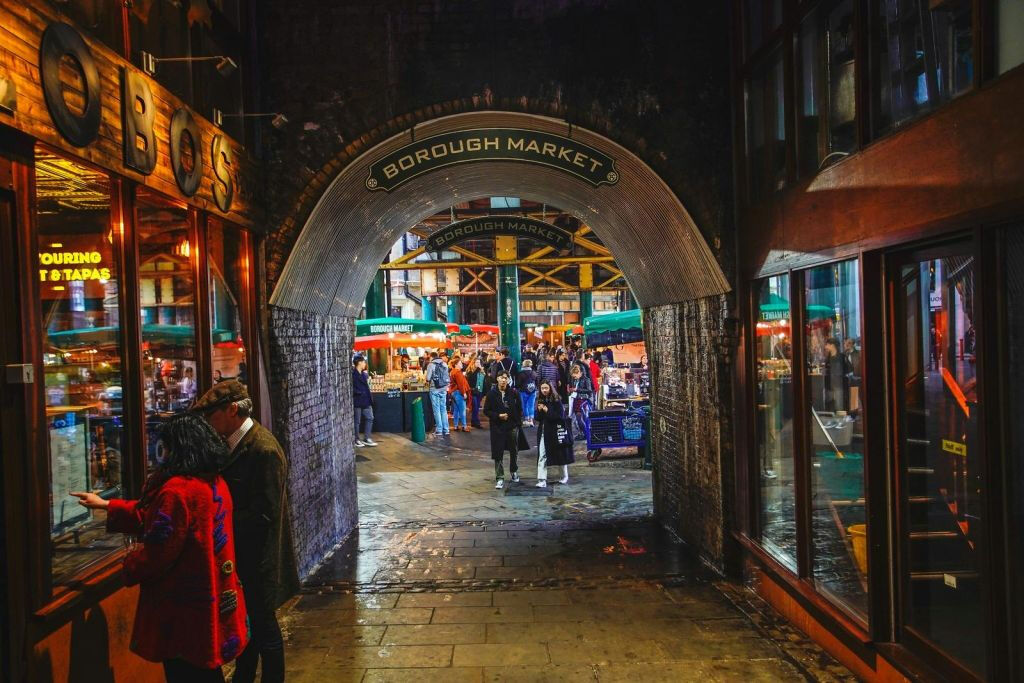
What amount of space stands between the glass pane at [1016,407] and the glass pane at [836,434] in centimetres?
122

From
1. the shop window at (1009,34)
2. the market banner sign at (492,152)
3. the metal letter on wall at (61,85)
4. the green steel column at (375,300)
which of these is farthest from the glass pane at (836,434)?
the green steel column at (375,300)

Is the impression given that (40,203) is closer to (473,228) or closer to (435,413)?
(473,228)

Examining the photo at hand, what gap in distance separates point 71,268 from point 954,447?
4.78 meters

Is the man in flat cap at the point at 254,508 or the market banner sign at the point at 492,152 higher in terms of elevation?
the market banner sign at the point at 492,152

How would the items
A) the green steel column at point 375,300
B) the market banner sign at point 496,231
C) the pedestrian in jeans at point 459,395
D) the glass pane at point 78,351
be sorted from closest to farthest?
the glass pane at point 78,351 < the market banner sign at point 496,231 < the pedestrian in jeans at point 459,395 < the green steel column at point 375,300

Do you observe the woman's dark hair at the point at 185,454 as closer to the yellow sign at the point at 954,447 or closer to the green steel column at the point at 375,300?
the yellow sign at the point at 954,447

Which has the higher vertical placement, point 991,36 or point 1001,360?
point 991,36

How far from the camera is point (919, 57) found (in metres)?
3.82

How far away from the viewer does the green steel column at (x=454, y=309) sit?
44312 mm

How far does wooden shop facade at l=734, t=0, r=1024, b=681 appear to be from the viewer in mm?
3238

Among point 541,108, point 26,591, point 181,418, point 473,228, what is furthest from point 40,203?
point 473,228

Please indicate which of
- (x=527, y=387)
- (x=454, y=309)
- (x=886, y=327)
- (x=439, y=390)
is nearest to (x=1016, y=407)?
(x=886, y=327)

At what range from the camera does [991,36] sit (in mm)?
3197

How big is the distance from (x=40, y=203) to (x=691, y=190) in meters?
4.93
